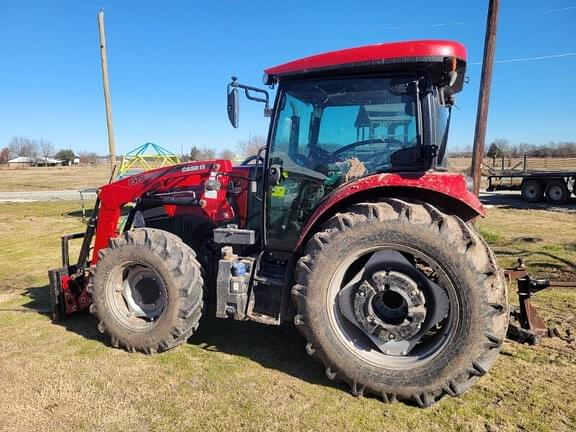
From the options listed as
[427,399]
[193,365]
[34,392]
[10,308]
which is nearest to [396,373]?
[427,399]

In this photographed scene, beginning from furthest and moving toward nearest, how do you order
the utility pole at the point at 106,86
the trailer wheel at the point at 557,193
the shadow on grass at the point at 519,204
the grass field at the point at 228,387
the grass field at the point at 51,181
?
the grass field at the point at 51,181, the trailer wheel at the point at 557,193, the shadow on grass at the point at 519,204, the utility pole at the point at 106,86, the grass field at the point at 228,387

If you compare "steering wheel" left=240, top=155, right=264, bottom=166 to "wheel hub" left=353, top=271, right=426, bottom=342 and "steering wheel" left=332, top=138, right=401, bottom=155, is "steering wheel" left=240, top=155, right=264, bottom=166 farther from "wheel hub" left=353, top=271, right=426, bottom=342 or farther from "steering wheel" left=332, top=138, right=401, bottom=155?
"wheel hub" left=353, top=271, right=426, bottom=342

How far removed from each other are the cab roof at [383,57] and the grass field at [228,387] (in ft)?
7.83

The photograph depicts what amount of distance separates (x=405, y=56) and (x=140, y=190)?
293 cm

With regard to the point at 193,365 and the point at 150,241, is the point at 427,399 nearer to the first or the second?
the point at 193,365

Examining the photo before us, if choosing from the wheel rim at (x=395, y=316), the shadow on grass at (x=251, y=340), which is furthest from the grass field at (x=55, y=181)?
the wheel rim at (x=395, y=316)

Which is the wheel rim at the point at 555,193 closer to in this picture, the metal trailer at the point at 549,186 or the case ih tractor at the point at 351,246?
the metal trailer at the point at 549,186

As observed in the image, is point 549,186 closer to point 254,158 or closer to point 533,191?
point 533,191

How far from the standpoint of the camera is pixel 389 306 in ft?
10.6

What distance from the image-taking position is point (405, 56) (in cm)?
302

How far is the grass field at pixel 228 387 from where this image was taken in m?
2.84

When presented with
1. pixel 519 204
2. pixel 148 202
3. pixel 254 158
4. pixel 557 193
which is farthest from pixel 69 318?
pixel 557 193

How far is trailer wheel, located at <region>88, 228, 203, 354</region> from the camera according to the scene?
3734mm

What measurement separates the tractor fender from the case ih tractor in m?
0.01
